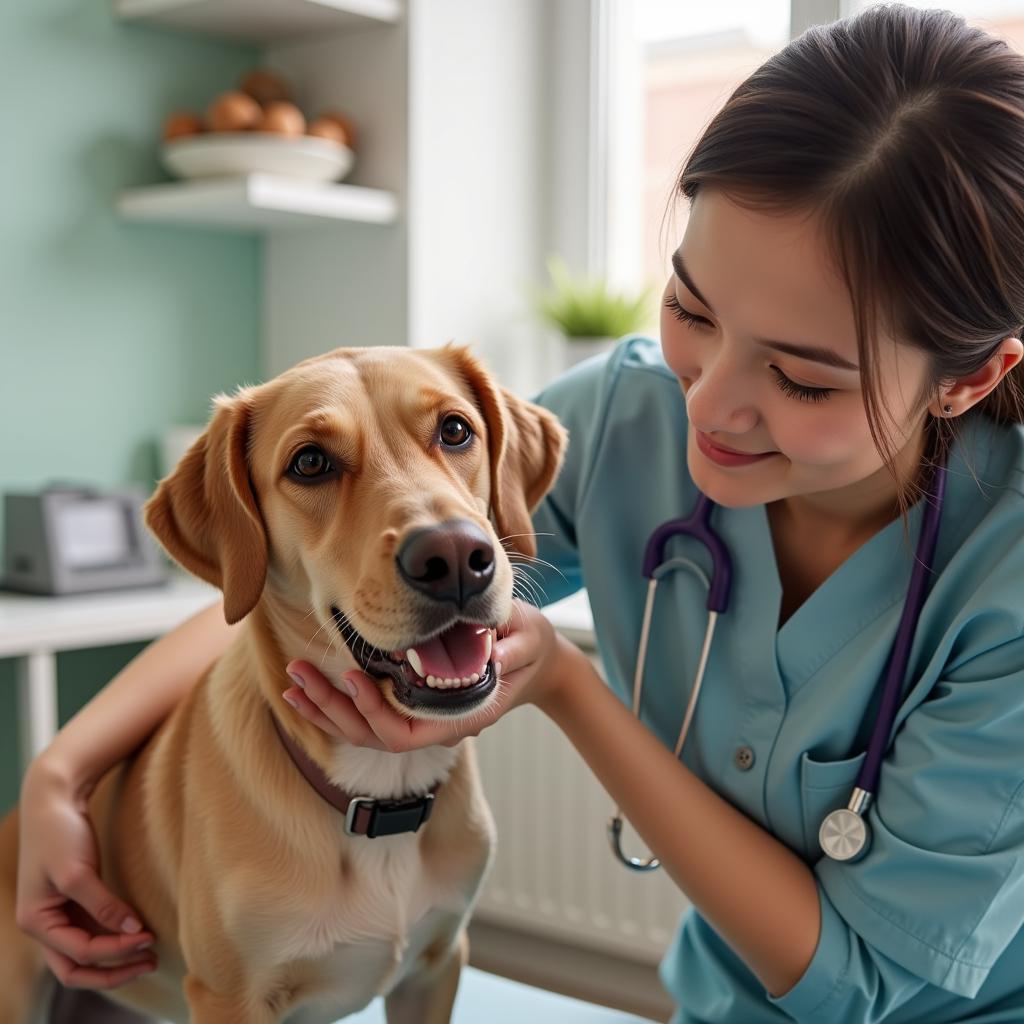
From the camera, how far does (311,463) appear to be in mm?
1111

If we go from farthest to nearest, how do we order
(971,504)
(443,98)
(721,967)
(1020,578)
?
1. (443,98)
2. (721,967)
3. (971,504)
4. (1020,578)

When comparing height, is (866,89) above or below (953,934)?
above

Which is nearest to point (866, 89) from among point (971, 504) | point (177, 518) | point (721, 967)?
point (971, 504)

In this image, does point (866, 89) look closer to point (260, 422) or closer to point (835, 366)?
point (835, 366)

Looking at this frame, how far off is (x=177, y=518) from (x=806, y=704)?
0.65m

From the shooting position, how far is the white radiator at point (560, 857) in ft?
8.29

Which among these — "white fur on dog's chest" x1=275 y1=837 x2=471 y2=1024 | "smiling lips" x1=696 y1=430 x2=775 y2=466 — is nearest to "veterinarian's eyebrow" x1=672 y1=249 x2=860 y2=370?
"smiling lips" x1=696 y1=430 x2=775 y2=466

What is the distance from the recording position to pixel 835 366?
1.03m

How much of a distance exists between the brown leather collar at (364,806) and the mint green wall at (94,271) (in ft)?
5.49

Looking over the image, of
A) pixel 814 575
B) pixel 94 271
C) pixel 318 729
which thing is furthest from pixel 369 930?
pixel 94 271

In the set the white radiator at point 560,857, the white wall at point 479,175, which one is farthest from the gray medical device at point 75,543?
the white radiator at point 560,857

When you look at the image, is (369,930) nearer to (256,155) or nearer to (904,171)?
(904,171)

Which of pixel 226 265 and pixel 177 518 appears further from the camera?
pixel 226 265

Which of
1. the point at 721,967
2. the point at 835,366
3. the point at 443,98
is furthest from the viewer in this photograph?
the point at 443,98
